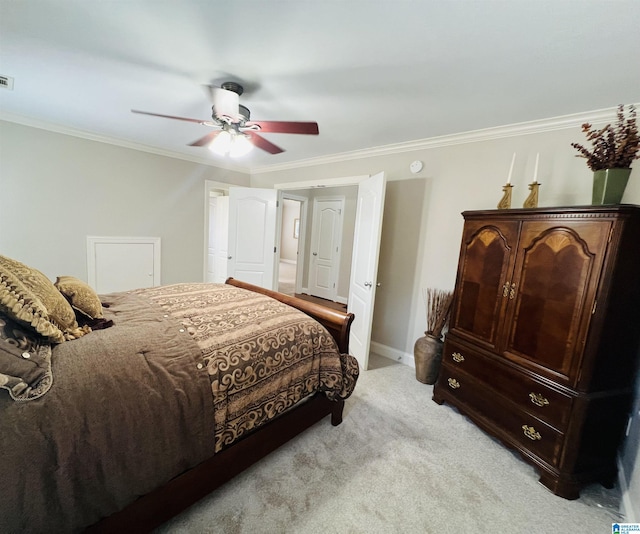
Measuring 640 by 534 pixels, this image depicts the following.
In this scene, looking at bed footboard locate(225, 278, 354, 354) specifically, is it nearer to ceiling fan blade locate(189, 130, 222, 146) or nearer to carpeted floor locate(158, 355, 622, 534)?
carpeted floor locate(158, 355, 622, 534)

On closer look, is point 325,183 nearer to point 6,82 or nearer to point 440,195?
point 440,195

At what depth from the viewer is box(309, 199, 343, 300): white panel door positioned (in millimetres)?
5285

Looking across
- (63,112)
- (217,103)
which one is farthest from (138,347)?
(63,112)

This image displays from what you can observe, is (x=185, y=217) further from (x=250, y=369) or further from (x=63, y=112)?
(x=250, y=369)

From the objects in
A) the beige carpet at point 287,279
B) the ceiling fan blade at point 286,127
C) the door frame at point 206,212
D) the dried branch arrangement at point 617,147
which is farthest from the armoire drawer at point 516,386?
the beige carpet at point 287,279

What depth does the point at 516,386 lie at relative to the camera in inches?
70.2

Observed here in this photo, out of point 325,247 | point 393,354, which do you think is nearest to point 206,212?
point 325,247

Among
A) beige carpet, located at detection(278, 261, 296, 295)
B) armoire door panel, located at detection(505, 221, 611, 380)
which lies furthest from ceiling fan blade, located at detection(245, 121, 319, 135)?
beige carpet, located at detection(278, 261, 296, 295)

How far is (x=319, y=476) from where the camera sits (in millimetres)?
1579

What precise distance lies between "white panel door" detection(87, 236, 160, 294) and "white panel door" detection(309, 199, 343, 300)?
2.91 m

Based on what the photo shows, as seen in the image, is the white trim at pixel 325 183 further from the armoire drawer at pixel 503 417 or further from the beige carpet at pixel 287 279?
the beige carpet at pixel 287 279

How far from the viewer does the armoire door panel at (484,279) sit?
1.89 m

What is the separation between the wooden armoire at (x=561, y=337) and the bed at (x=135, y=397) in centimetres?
113

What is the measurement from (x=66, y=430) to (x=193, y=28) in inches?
70.2
